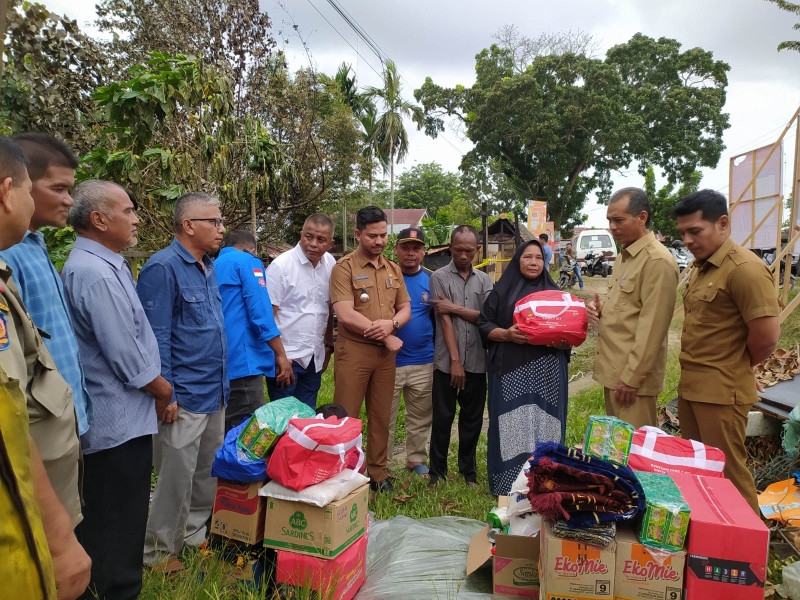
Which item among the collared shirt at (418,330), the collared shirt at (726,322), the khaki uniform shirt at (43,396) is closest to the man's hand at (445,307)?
the collared shirt at (418,330)

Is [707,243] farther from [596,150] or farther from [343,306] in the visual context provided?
[596,150]

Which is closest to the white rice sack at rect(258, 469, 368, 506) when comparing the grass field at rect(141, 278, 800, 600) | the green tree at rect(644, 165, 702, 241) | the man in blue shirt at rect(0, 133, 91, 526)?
the grass field at rect(141, 278, 800, 600)

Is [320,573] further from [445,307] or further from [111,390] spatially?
[445,307]

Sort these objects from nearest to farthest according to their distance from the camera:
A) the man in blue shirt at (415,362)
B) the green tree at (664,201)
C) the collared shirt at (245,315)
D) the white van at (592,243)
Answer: the collared shirt at (245,315) → the man in blue shirt at (415,362) → the white van at (592,243) → the green tree at (664,201)

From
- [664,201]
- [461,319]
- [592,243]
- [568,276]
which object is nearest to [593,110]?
[592,243]

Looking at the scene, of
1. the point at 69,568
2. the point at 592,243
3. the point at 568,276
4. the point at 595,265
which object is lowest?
the point at 69,568

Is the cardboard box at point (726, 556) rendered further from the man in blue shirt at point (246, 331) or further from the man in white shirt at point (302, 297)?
the man in white shirt at point (302, 297)

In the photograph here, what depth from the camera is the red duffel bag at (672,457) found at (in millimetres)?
2453

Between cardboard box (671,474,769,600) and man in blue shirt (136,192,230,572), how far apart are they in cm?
237

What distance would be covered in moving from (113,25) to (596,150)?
20.6m

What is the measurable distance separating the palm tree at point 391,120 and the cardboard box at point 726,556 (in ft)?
73.8

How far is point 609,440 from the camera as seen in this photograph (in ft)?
7.86

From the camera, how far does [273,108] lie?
1135cm

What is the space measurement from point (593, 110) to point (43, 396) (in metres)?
25.2
